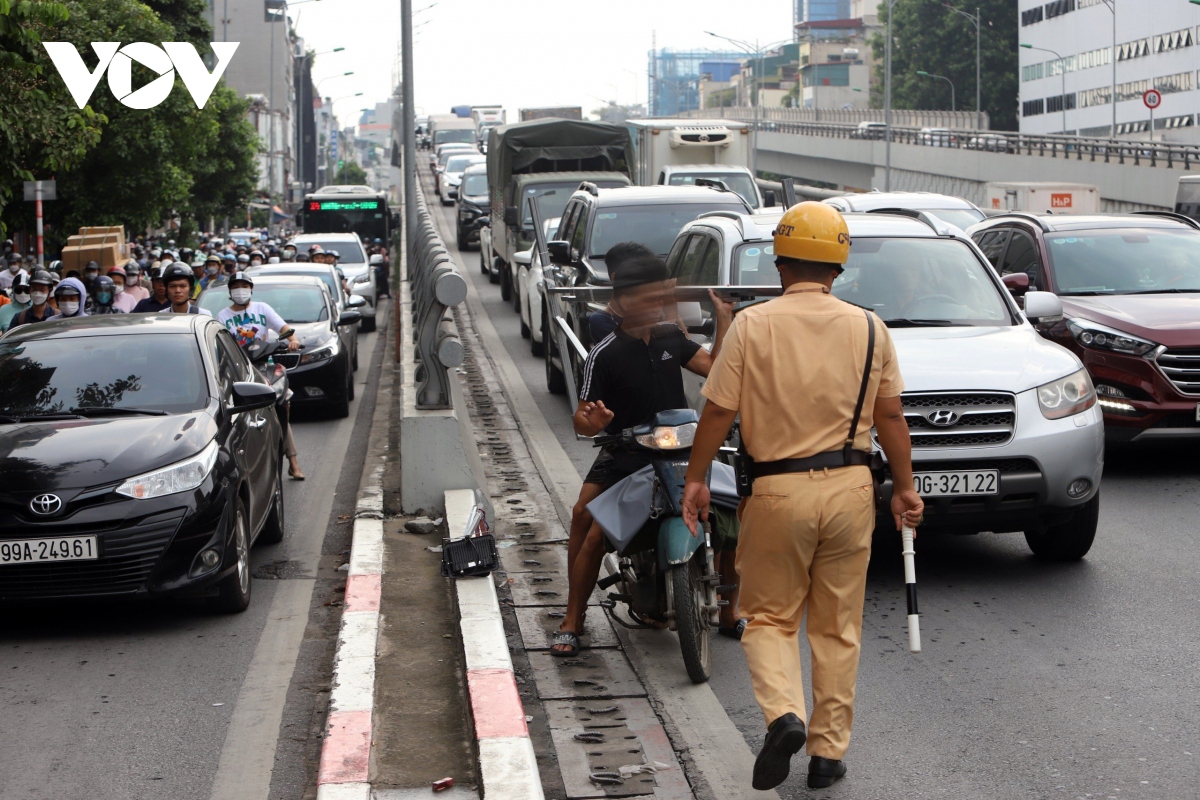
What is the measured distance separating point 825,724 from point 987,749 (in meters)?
0.81

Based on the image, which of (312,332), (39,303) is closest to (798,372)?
(39,303)

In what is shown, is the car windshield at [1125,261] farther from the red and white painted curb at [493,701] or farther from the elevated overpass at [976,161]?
the elevated overpass at [976,161]

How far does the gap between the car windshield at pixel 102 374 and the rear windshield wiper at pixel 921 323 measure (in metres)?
3.75

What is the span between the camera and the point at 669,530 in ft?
19.4

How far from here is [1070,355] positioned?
808cm

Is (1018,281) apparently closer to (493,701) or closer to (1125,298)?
(1125,298)

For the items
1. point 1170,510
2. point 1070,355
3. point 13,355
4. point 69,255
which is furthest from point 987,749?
point 69,255

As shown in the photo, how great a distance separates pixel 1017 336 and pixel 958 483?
129cm

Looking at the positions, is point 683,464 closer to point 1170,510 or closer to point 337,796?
point 337,796

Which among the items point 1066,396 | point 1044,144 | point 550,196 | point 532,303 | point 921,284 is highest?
point 1044,144

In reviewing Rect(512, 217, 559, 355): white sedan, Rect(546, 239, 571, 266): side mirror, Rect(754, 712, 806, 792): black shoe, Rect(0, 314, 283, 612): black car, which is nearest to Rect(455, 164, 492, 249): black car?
Rect(512, 217, 559, 355): white sedan

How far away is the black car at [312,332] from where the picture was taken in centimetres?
1552

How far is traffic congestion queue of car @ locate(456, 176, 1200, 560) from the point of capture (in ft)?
24.5

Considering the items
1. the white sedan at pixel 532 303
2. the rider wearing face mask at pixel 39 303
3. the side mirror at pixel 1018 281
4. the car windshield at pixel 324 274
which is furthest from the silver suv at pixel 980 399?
the car windshield at pixel 324 274
